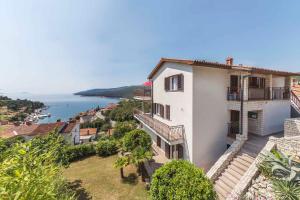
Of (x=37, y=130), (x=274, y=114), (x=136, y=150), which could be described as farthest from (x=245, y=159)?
(x=37, y=130)

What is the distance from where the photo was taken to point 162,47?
66.2ft

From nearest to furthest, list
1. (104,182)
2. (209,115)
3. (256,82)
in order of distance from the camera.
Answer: (209,115) → (104,182) → (256,82)

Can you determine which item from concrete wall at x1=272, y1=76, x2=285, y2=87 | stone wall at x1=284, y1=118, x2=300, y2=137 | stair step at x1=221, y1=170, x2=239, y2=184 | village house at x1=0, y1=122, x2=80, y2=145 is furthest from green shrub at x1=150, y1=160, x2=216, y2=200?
village house at x1=0, y1=122, x2=80, y2=145

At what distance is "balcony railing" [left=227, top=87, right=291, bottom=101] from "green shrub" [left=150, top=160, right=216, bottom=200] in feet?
24.7

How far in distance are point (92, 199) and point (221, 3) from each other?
1868 cm

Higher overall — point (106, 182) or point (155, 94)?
point (155, 94)

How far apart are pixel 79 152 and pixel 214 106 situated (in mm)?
15583

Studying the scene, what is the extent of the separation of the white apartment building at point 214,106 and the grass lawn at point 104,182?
3.99 m

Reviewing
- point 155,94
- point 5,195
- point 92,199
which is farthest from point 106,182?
point 155,94

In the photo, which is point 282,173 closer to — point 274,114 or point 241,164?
point 241,164

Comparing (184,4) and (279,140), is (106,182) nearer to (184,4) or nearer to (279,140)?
(279,140)

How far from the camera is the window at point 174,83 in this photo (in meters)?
12.5

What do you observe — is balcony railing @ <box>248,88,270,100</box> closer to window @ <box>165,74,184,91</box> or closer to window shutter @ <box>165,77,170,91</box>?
window @ <box>165,74,184,91</box>

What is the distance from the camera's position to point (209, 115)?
37.2 ft
